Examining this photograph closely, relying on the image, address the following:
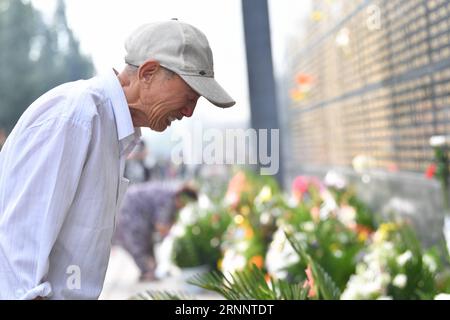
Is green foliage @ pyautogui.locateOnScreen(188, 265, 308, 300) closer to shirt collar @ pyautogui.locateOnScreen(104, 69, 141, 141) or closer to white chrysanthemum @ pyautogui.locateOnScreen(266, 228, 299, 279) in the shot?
shirt collar @ pyautogui.locateOnScreen(104, 69, 141, 141)

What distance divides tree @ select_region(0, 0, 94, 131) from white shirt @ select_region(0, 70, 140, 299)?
22115 millimetres

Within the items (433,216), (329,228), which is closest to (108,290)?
(329,228)

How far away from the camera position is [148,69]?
1758mm

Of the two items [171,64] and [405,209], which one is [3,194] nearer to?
[171,64]

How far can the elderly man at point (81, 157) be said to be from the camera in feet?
5.49

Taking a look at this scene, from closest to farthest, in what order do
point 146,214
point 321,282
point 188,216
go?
1. point 321,282
2. point 188,216
3. point 146,214

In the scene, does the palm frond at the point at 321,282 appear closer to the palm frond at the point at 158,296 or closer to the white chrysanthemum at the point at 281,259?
the palm frond at the point at 158,296

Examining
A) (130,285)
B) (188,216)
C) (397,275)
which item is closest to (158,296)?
(397,275)

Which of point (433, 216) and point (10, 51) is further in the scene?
point (10, 51)

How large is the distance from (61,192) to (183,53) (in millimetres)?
329

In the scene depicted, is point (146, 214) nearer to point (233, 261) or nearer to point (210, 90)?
point (233, 261)

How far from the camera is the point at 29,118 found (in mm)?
1722

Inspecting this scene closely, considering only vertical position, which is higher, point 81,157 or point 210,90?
point 210,90

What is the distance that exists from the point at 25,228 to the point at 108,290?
555 centimetres
